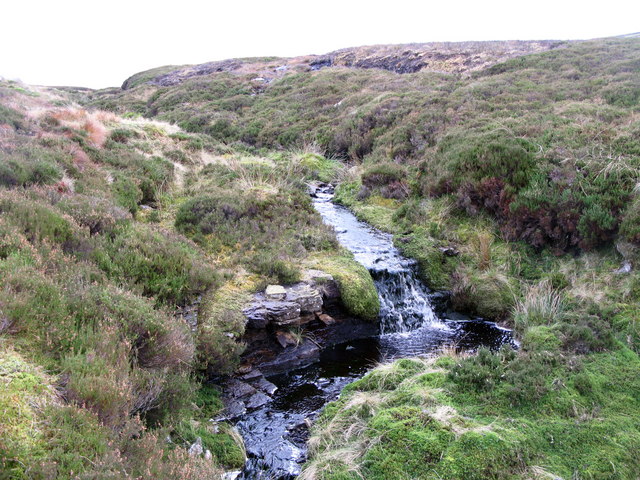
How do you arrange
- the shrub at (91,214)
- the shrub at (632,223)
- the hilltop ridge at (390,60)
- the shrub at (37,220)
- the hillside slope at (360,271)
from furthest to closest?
1. the hilltop ridge at (390,60)
2. the shrub at (632,223)
3. the shrub at (91,214)
4. the shrub at (37,220)
5. the hillside slope at (360,271)

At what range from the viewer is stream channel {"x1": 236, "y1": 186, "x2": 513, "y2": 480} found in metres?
5.60

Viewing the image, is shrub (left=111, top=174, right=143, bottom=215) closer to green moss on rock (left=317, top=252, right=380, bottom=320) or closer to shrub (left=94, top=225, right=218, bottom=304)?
shrub (left=94, top=225, right=218, bottom=304)

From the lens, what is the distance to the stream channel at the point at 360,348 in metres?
5.60

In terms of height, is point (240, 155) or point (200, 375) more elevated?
point (240, 155)

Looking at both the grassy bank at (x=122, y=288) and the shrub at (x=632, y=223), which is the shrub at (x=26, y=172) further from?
the shrub at (x=632, y=223)

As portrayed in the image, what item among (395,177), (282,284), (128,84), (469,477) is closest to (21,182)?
(282,284)

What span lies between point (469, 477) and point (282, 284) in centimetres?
505

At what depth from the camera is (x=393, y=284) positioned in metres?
10.1

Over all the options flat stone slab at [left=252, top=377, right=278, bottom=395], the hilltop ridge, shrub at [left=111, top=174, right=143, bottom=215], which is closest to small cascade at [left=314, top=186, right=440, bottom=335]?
flat stone slab at [left=252, top=377, right=278, bottom=395]

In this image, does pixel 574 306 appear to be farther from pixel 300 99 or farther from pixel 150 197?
pixel 300 99

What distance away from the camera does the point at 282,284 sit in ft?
28.0

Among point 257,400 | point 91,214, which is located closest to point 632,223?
point 257,400

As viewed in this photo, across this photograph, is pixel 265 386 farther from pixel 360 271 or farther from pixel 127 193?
pixel 127 193

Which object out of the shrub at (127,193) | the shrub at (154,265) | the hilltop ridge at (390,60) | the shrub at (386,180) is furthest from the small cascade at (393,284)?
the hilltop ridge at (390,60)
